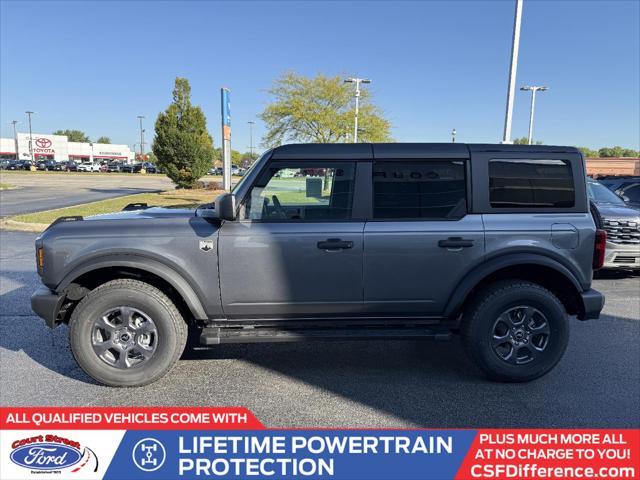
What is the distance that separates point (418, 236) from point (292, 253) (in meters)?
1.01

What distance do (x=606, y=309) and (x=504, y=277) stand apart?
300 centimetres

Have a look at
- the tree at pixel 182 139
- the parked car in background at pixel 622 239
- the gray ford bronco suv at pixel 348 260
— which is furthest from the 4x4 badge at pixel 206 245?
the tree at pixel 182 139

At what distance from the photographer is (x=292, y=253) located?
3391mm

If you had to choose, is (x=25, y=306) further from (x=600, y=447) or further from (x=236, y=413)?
(x=600, y=447)

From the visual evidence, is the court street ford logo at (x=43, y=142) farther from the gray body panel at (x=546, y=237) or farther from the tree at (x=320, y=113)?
the gray body panel at (x=546, y=237)

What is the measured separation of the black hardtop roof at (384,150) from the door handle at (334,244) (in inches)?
26.7

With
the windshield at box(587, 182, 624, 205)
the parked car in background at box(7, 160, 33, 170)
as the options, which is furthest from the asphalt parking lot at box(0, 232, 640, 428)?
the parked car in background at box(7, 160, 33, 170)

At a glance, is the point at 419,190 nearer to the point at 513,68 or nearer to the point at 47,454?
the point at 47,454

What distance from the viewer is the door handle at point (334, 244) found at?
339 cm

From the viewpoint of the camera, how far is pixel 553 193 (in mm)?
3586

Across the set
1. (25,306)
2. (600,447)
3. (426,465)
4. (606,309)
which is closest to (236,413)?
(426,465)

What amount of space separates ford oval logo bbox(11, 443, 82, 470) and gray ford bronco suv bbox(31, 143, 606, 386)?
37.1 inches

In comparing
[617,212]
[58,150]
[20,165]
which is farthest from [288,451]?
[58,150]

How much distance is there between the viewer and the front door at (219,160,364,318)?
339 centimetres
